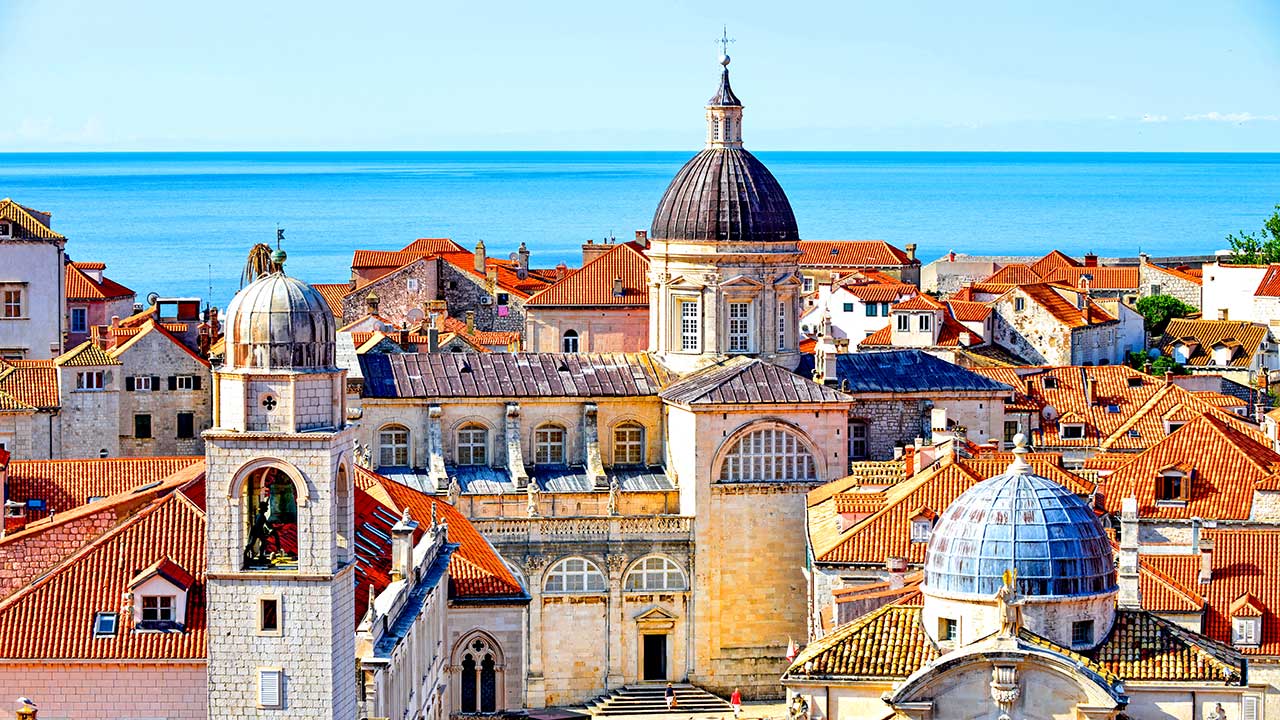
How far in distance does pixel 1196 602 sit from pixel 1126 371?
31.6 meters

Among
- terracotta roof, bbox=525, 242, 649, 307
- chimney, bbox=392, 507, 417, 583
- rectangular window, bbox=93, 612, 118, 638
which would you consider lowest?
rectangular window, bbox=93, 612, 118, 638

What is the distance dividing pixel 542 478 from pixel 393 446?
149 inches

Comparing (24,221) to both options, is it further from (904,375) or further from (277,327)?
(277,327)

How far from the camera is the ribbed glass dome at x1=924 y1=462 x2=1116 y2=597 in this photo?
39.4 m

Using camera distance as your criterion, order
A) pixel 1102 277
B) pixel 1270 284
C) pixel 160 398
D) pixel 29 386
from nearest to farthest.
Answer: pixel 29 386 → pixel 160 398 → pixel 1270 284 → pixel 1102 277

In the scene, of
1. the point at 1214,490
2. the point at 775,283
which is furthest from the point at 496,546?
the point at 1214,490

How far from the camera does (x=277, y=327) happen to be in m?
34.9

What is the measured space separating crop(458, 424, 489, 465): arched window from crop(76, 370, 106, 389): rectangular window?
1043 cm

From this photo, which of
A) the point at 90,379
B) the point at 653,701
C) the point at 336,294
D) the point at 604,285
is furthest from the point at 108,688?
the point at 336,294

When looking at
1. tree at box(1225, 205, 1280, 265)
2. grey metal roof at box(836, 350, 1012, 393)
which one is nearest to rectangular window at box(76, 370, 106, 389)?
grey metal roof at box(836, 350, 1012, 393)

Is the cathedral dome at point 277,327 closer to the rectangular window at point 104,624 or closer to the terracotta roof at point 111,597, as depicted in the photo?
the terracotta roof at point 111,597

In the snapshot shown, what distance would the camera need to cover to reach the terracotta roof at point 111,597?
36906mm

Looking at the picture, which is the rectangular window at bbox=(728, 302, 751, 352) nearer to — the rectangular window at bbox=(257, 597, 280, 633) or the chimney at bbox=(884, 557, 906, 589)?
the chimney at bbox=(884, 557, 906, 589)

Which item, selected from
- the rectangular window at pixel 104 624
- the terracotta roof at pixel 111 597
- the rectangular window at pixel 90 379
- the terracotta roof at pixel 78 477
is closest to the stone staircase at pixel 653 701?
the terracotta roof at pixel 78 477
